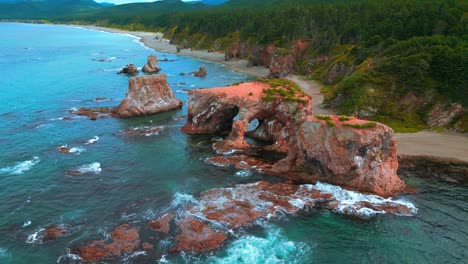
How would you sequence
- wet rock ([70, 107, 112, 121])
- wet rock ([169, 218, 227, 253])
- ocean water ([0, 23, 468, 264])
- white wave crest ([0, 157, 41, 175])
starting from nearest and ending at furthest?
ocean water ([0, 23, 468, 264]), wet rock ([169, 218, 227, 253]), white wave crest ([0, 157, 41, 175]), wet rock ([70, 107, 112, 121])

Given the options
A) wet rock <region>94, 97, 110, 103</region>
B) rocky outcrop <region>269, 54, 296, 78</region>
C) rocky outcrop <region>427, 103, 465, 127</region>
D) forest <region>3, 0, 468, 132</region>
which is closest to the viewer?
rocky outcrop <region>427, 103, 465, 127</region>

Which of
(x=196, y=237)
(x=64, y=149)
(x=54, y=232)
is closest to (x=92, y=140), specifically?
(x=64, y=149)

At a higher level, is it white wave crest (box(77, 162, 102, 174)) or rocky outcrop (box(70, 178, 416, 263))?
rocky outcrop (box(70, 178, 416, 263))

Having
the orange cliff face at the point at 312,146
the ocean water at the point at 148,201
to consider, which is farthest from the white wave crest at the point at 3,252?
the orange cliff face at the point at 312,146

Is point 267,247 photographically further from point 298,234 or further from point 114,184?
point 114,184

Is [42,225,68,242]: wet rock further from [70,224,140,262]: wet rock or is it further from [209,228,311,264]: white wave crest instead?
[209,228,311,264]: white wave crest

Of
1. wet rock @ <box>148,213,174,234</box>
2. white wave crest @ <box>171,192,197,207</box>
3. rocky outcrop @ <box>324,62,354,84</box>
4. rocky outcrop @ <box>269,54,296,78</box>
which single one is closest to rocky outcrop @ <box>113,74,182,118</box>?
white wave crest @ <box>171,192,197,207</box>

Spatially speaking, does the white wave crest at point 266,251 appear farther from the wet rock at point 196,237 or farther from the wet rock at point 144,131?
the wet rock at point 144,131
